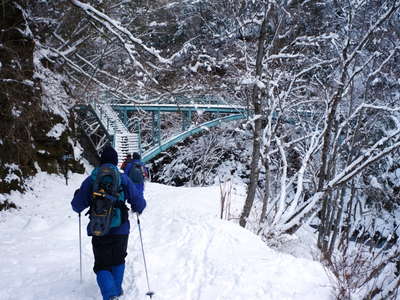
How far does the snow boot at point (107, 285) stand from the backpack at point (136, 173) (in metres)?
2.90

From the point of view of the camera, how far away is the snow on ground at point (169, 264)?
9.42 ft

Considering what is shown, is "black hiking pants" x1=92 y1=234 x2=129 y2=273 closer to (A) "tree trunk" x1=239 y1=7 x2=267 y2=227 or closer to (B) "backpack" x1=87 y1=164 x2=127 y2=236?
(B) "backpack" x1=87 y1=164 x2=127 y2=236

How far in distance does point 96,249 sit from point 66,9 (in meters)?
6.52

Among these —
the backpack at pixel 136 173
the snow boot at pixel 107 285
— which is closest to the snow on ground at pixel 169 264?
the snow boot at pixel 107 285

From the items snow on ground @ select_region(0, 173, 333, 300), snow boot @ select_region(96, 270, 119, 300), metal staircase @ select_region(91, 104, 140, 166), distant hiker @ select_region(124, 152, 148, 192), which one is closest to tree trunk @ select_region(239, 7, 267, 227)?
snow on ground @ select_region(0, 173, 333, 300)

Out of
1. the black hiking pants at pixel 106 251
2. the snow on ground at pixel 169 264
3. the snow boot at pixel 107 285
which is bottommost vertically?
the snow on ground at pixel 169 264

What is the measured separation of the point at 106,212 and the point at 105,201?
0.30 feet

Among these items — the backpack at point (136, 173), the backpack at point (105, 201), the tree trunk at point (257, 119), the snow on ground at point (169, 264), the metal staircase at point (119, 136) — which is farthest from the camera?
the metal staircase at point (119, 136)

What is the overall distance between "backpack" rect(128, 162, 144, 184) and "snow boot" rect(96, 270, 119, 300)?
2898mm

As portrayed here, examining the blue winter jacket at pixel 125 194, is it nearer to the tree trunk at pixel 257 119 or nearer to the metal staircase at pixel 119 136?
the tree trunk at pixel 257 119

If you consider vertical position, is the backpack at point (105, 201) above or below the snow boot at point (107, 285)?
above

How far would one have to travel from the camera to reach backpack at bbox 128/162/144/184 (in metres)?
5.42

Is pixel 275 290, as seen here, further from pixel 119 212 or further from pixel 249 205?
pixel 249 205

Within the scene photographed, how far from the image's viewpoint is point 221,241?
4.14 m
